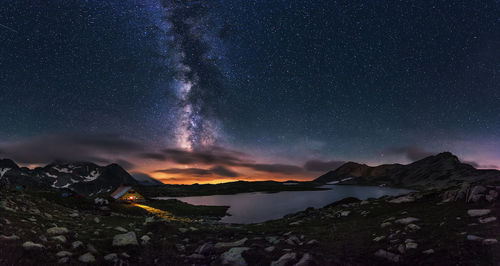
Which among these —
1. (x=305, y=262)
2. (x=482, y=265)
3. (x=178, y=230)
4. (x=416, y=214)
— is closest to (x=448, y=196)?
(x=416, y=214)

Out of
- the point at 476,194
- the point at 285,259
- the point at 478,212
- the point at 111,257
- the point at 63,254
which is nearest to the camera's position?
the point at 63,254

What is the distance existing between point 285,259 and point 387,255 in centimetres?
429

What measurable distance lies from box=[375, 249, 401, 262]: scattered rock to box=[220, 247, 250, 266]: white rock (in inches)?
229

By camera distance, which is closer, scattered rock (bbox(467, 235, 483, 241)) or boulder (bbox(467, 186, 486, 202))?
scattered rock (bbox(467, 235, 483, 241))

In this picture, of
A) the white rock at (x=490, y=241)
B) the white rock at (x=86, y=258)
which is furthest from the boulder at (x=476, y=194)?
the white rock at (x=86, y=258)

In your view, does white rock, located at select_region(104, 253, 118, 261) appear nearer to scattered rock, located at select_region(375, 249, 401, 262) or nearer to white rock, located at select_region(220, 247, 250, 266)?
white rock, located at select_region(220, 247, 250, 266)

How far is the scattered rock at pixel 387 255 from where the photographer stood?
33.2ft

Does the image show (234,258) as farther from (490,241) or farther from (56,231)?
(490,241)

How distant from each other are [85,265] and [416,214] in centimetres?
1806

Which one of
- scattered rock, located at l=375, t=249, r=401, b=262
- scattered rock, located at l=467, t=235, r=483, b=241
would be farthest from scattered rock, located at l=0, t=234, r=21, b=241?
scattered rock, located at l=467, t=235, r=483, b=241

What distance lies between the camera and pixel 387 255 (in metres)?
10.6

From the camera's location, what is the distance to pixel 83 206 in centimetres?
3241

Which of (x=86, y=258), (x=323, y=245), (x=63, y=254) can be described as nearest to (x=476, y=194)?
(x=323, y=245)

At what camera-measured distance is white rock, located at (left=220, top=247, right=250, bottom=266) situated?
11.0 meters
